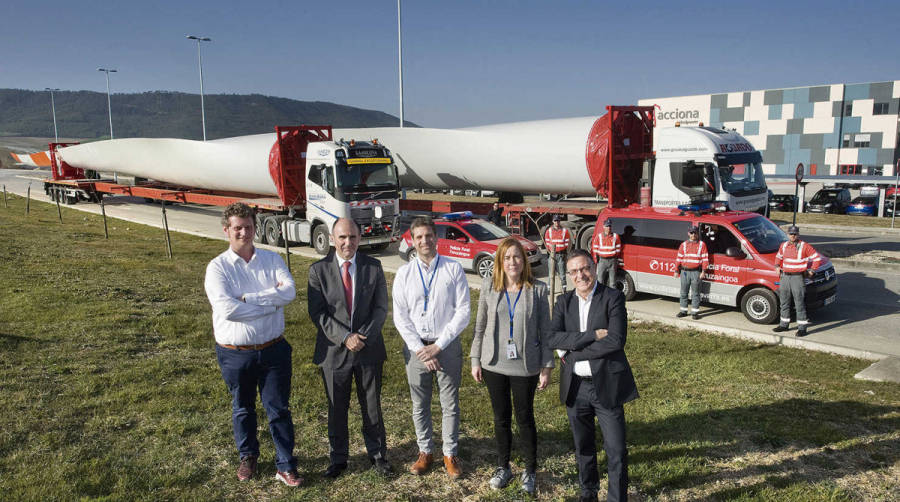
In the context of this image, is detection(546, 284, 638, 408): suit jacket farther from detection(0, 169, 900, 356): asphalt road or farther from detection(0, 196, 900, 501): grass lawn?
detection(0, 169, 900, 356): asphalt road

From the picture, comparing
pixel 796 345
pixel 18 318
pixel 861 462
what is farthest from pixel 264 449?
pixel 796 345

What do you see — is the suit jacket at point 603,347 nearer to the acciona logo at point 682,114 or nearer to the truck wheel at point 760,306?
the truck wheel at point 760,306

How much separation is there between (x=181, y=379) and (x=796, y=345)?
8.16m

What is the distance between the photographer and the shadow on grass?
466 centimetres

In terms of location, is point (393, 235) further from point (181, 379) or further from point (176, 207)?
point (176, 207)

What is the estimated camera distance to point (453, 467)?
4.61 meters

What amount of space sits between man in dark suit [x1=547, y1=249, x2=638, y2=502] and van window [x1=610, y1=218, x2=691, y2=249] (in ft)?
23.9

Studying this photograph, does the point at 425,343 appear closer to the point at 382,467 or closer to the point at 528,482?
the point at 382,467

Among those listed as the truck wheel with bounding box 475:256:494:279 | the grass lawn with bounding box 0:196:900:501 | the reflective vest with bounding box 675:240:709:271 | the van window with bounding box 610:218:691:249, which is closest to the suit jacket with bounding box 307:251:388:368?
the grass lawn with bounding box 0:196:900:501

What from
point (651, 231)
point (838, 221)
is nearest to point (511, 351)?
point (651, 231)

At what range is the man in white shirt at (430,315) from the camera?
4.37m

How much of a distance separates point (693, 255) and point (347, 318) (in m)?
7.35

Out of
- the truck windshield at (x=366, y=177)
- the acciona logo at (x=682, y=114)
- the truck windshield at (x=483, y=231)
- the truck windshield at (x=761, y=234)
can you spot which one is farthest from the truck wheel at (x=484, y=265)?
the acciona logo at (x=682, y=114)

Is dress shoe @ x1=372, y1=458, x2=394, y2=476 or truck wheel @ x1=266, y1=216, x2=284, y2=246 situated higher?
truck wheel @ x1=266, y1=216, x2=284, y2=246
